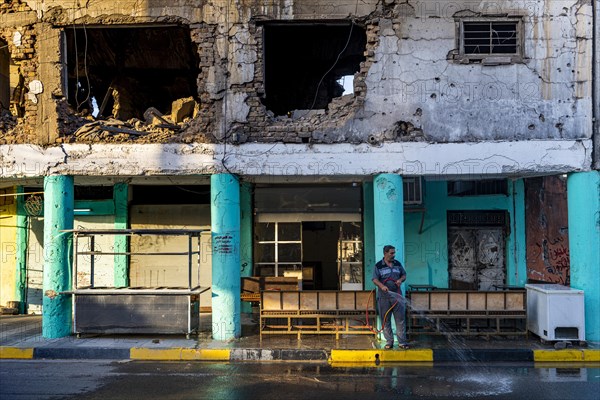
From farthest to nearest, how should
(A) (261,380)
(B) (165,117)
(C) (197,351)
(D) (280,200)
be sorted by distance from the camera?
(D) (280,200), (B) (165,117), (C) (197,351), (A) (261,380)

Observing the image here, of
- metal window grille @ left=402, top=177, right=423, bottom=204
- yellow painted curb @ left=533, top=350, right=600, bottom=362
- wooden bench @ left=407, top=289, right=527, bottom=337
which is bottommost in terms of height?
yellow painted curb @ left=533, top=350, right=600, bottom=362

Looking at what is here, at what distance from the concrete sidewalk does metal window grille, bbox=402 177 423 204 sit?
12.2 ft

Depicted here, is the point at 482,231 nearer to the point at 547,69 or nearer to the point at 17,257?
the point at 547,69

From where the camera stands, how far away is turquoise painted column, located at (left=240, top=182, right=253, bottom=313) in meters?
14.3

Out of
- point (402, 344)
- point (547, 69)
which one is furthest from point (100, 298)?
point (547, 69)

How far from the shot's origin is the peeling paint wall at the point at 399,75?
37.3 ft

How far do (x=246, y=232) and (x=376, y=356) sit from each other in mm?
5271

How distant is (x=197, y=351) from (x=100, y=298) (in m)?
2.41

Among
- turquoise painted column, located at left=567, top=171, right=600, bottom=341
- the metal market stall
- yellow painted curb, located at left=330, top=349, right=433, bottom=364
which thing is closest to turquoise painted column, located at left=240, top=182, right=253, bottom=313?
the metal market stall

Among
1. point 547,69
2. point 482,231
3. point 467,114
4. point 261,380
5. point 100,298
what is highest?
point 547,69

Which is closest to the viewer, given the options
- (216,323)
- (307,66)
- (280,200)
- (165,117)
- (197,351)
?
(197,351)

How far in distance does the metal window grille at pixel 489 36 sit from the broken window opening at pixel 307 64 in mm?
3024

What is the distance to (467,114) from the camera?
37.4 feet

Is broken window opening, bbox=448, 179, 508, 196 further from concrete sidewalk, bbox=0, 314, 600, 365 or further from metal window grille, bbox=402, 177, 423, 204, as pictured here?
concrete sidewalk, bbox=0, 314, 600, 365
